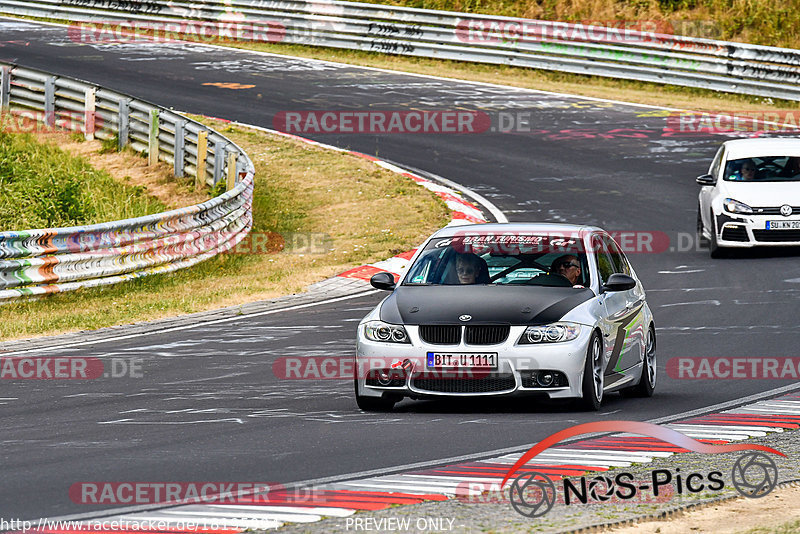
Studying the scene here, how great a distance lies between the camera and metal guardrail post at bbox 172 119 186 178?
25.4m

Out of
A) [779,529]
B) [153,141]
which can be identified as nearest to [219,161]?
[153,141]

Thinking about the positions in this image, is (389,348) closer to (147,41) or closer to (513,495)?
(513,495)

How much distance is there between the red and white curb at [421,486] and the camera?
648cm

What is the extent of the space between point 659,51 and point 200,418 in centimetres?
2620

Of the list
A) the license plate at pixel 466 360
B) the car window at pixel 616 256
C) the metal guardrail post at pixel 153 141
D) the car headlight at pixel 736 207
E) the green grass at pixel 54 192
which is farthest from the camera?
the metal guardrail post at pixel 153 141

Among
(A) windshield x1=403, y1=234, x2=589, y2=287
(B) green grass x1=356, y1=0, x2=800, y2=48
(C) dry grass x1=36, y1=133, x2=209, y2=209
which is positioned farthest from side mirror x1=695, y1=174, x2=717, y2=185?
(B) green grass x1=356, y1=0, x2=800, y2=48

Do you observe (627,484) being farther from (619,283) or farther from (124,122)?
(124,122)

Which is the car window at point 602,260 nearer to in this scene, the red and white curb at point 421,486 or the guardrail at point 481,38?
the red and white curb at point 421,486

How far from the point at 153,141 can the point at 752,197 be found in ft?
40.4

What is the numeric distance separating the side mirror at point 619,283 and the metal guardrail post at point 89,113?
19732mm

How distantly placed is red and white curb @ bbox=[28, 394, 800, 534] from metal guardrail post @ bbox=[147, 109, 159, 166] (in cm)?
1857

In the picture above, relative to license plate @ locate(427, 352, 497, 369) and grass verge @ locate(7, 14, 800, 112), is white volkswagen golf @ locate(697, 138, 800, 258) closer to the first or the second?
license plate @ locate(427, 352, 497, 369)

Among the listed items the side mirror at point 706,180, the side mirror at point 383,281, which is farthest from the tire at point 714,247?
the side mirror at point 383,281

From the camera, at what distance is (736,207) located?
63.0 ft
